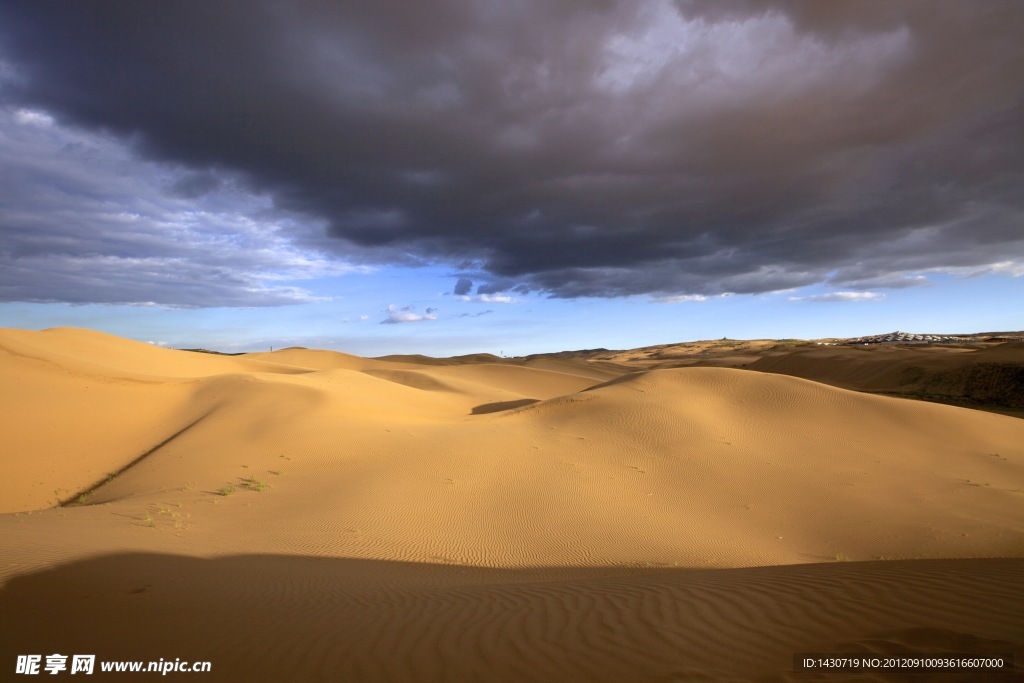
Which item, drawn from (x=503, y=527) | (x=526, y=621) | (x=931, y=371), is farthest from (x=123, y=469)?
(x=931, y=371)

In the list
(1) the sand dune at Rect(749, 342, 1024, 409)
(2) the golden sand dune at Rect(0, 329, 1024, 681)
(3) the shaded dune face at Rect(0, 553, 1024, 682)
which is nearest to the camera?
(3) the shaded dune face at Rect(0, 553, 1024, 682)

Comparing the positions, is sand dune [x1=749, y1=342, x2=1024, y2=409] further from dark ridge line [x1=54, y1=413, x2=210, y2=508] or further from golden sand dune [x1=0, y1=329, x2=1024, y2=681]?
dark ridge line [x1=54, y1=413, x2=210, y2=508]

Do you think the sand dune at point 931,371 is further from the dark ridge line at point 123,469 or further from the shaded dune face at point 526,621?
the dark ridge line at point 123,469

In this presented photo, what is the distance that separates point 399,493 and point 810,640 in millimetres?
8498

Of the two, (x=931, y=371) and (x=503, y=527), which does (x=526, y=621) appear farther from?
(x=931, y=371)

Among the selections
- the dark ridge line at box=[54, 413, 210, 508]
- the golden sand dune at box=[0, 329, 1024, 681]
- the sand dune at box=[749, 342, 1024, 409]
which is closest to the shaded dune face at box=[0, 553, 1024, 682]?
the golden sand dune at box=[0, 329, 1024, 681]

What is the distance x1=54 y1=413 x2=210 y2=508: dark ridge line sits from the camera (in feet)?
41.3

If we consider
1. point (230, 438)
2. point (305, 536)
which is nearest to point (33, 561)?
point (305, 536)

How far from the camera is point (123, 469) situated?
557 inches

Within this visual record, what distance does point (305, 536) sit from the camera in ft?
28.9

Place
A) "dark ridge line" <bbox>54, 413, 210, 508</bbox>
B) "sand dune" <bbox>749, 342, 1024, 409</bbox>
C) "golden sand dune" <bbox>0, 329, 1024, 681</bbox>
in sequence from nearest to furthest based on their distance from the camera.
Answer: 1. "golden sand dune" <bbox>0, 329, 1024, 681</bbox>
2. "dark ridge line" <bbox>54, 413, 210, 508</bbox>
3. "sand dune" <bbox>749, 342, 1024, 409</bbox>

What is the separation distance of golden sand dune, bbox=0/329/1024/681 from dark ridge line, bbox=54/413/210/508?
0.20 meters

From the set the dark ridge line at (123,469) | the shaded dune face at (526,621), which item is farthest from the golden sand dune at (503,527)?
the dark ridge line at (123,469)

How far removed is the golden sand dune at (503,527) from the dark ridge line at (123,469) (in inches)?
7.7
